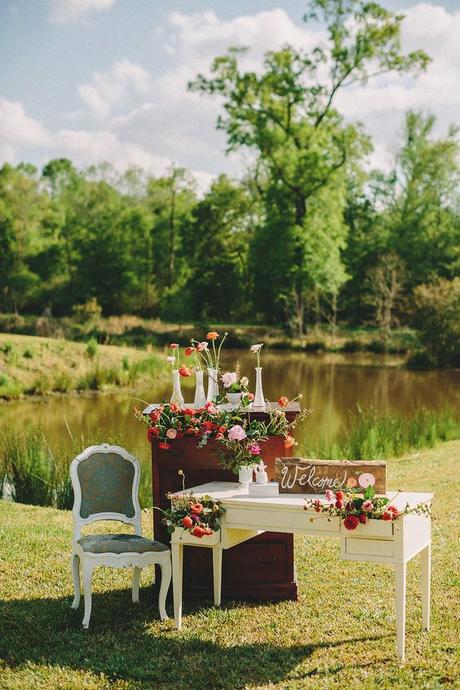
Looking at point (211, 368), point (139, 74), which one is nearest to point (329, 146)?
point (139, 74)

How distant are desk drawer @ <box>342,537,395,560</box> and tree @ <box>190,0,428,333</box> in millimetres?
30887

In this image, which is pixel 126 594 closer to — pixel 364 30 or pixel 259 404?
pixel 259 404

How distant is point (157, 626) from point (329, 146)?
3305 cm

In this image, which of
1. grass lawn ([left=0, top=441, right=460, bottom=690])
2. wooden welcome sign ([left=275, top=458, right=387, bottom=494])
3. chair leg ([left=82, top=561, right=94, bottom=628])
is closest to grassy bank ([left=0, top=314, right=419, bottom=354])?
grass lawn ([left=0, top=441, right=460, bottom=690])

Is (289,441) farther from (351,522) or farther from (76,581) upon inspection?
(76,581)

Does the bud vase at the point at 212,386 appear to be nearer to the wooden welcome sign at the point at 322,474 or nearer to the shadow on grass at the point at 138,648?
the wooden welcome sign at the point at 322,474

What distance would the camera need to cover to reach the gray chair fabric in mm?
5777

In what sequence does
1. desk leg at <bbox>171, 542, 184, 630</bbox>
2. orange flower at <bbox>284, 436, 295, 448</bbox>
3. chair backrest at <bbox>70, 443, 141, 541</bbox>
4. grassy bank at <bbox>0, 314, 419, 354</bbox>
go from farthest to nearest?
1. grassy bank at <bbox>0, 314, 419, 354</bbox>
2. chair backrest at <bbox>70, 443, 141, 541</bbox>
3. orange flower at <bbox>284, 436, 295, 448</bbox>
4. desk leg at <bbox>171, 542, 184, 630</bbox>

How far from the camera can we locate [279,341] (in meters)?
A: 34.6

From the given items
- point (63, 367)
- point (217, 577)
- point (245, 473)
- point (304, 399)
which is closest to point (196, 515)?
point (245, 473)

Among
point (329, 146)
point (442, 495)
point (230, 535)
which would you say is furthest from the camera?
point (329, 146)

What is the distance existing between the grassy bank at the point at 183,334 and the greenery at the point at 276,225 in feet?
1.34

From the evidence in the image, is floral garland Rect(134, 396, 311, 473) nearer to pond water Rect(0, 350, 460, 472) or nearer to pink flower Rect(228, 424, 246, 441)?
pink flower Rect(228, 424, 246, 441)

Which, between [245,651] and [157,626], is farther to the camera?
[157,626]
